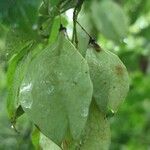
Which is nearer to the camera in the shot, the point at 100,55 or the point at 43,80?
the point at 43,80

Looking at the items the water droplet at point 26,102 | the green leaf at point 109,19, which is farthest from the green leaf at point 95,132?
the green leaf at point 109,19

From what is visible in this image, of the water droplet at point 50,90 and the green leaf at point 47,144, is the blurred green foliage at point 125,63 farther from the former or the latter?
the green leaf at point 47,144

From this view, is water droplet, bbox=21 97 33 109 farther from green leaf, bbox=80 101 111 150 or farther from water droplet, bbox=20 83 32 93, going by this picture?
green leaf, bbox=80 101 111 150

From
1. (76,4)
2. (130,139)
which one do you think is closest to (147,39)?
(130,139)

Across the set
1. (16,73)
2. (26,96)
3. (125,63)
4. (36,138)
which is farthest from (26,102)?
(125,63)

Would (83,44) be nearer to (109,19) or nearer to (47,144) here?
(47,144)

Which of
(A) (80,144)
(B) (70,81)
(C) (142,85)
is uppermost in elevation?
(B) (70,81)

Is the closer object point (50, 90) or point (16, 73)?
point (50, 90)

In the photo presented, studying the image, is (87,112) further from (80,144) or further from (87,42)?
(87,42)
